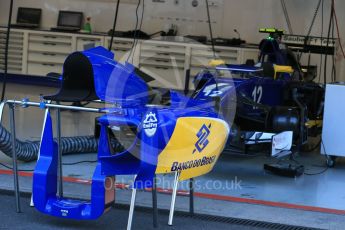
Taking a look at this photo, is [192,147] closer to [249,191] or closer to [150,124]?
[150,124]

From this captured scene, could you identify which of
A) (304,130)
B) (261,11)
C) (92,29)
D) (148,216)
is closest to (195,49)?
(261,11)

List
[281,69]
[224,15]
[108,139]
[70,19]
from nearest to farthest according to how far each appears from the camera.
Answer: [108,139] < [281,69] < [224,15] < [70,19]

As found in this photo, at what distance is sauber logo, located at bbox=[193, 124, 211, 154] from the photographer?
3.50m

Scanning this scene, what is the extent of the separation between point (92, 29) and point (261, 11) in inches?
119

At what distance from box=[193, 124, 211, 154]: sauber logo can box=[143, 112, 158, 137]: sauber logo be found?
1.09ft

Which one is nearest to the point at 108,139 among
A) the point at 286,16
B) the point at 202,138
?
the point at 202,138

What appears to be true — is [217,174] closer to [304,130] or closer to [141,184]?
[304,130]

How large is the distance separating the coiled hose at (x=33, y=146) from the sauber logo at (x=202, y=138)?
67.1 inches

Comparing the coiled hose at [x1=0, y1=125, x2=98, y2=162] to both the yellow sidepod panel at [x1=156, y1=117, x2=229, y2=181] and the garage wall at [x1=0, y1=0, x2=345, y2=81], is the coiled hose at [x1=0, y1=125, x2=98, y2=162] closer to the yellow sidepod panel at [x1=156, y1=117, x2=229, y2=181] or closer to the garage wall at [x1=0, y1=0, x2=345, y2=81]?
the yellow sidepod panel at [x1=156, y1=117, x2=229, y2=181]

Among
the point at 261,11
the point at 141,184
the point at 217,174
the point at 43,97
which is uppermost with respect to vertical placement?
the point at 261,11

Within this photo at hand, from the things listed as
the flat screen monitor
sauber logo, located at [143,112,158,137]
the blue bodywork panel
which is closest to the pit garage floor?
the blue bodywork panel

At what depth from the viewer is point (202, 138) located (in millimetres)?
3533

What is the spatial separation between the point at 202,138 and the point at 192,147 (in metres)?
0.10

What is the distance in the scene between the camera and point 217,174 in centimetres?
540
